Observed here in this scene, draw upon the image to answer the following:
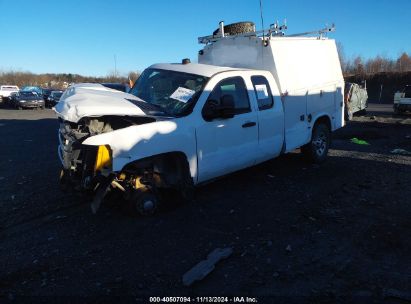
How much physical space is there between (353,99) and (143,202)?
16.7 m

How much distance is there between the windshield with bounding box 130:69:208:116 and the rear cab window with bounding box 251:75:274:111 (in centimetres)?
105

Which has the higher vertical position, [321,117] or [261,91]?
[261,91]

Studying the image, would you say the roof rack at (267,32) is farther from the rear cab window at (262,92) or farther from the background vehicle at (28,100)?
→ the background vehicle at (28,100)

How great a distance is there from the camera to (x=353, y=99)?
1927cm

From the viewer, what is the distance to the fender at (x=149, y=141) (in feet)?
15.1

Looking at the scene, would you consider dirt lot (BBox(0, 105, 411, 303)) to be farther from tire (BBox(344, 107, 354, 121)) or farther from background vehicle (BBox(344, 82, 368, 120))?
background vehicle (BBox(344, 82, 368, 120))

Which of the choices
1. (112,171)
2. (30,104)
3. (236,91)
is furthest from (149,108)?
(30,104)

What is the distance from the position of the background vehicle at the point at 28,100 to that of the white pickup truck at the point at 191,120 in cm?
2673

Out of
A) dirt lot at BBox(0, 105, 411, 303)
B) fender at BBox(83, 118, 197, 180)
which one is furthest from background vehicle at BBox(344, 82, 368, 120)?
fender at BBox(83, 118, 197, 180)

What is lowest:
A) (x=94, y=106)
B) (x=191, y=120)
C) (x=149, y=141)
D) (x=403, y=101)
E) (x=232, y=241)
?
(x=232, y=241)

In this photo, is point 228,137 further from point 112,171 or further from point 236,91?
point 112,171

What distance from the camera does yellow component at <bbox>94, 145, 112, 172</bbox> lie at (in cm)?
467

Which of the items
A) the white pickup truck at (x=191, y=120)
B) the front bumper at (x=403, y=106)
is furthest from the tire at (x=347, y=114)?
the white pickup truck at (x=191, y=120)

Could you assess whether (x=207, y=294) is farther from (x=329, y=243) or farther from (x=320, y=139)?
(x=320, y=139)
